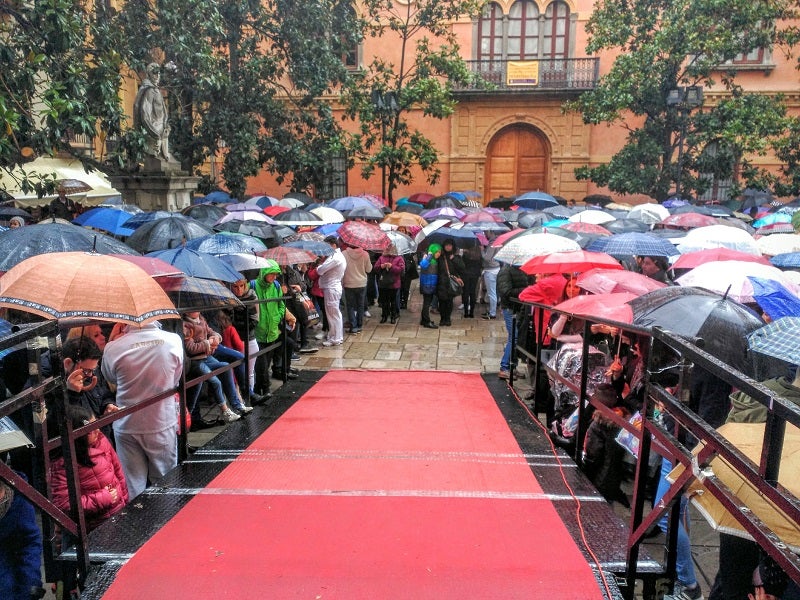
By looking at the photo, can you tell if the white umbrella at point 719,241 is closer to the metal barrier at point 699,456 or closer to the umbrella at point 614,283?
the umbrella at point 614,283

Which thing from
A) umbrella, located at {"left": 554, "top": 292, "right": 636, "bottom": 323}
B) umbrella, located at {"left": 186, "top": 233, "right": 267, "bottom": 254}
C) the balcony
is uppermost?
Result: the balcony

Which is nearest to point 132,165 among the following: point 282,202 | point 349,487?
point 282,202

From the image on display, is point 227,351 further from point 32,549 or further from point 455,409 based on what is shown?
point 32,549

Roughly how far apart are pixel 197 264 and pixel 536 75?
19882 mm

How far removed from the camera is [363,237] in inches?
397

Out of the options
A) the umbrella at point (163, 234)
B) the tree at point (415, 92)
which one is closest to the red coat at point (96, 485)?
the umbrella at point (163, 234)

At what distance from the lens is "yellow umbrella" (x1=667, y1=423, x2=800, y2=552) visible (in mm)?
2189

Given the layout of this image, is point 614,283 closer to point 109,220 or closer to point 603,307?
point 603,307

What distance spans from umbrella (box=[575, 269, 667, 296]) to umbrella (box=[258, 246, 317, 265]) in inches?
143

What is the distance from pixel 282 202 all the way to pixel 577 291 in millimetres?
10439

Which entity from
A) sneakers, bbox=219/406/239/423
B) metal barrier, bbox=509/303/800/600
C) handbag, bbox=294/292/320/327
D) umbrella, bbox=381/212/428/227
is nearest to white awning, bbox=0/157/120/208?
umbrella, bbox=381/212/428/227

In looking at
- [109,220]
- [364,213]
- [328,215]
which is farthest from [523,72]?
[109,220]

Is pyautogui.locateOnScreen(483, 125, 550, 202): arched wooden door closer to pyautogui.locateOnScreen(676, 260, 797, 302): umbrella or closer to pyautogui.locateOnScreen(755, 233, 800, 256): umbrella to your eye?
pyautogui.locateOnScreen(755, 233, 800, 256): umbrella

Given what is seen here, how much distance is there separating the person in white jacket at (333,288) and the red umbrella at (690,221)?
688 cm
